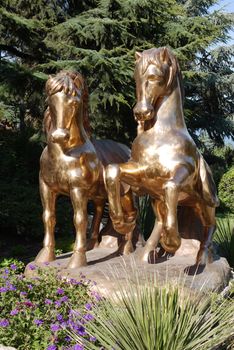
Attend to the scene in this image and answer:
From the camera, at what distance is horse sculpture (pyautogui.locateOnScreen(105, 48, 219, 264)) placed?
353cm

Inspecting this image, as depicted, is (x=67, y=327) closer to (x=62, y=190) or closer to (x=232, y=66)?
(x=62, y=190)

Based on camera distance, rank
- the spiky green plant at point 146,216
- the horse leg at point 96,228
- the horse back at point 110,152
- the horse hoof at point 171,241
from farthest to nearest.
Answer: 1. the spiky green plant at point 146,216
2. the horse leg at point 96,228
3. the horse back at point 110,152
4. the horse hoof at point 171,241

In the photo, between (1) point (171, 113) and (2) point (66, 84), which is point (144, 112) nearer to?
(1) point (171, 113)

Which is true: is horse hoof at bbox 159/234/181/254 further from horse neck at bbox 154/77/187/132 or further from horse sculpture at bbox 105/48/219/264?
horse neck at bbox 154/77/187/132

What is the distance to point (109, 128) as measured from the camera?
10.1m

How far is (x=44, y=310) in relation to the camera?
3.07 metres

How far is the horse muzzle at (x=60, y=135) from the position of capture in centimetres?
370

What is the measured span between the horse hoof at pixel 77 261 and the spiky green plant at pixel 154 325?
1030 millimetres

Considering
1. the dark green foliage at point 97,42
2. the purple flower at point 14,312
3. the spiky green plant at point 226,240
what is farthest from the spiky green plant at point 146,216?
the purple flower at point 14,312

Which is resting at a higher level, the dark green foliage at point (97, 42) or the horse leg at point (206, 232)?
the dark green foliage at point (97, 42)

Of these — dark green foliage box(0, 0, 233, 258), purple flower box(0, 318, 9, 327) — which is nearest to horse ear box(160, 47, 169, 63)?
purple flower box(0, 318, 9, 327)

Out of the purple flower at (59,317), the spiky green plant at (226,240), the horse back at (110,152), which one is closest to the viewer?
the purple flower at (59,317)

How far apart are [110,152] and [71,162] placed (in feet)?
2.66

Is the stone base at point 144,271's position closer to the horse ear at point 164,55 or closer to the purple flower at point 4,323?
the purple flower at point 4,323
